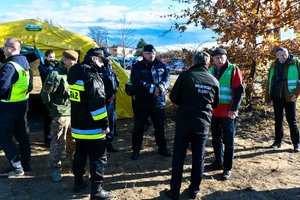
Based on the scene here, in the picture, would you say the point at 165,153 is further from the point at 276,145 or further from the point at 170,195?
the point at 276,145

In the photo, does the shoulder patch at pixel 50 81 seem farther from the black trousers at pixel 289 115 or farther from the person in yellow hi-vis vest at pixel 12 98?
the black trousers at pixel 289 115

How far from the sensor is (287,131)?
285 inches

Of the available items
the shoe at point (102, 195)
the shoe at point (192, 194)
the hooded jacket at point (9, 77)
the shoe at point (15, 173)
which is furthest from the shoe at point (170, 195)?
the hooded jacket at point (9, 77)

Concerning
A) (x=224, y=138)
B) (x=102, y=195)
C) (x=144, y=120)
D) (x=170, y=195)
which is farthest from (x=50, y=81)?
(x=224, y=138)

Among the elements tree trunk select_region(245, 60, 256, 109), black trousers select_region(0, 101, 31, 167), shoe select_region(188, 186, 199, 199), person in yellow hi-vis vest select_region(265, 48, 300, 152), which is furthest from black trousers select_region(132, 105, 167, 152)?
tree trunk select_region(245, 60, 256, 109)

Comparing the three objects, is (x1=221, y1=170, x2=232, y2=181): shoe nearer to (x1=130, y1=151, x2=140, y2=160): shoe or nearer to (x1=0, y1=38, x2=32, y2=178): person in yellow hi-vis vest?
(x1=130, y1=151, x2=140, y2=160): shoe

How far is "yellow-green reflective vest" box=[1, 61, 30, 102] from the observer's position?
15.6 feet

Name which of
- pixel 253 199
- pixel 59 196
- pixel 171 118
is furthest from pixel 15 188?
pixel 171 118

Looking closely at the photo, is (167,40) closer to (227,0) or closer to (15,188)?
(227,0)

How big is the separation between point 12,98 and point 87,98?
1.56 metres

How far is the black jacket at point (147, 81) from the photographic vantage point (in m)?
5.36

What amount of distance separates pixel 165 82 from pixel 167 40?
11.2 ft

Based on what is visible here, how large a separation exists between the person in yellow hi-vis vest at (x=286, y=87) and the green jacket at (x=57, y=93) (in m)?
3.68

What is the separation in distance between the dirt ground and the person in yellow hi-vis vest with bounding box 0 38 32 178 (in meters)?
0.44
